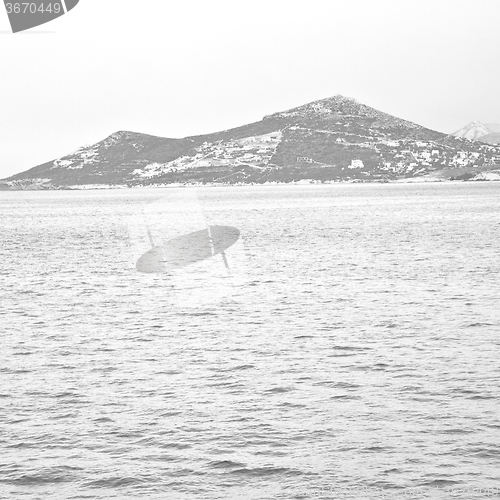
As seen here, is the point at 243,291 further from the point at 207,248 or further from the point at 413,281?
the point at 207,248

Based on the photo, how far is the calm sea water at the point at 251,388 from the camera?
18.3 metres

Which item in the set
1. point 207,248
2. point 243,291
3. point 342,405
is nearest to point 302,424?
point 342,405

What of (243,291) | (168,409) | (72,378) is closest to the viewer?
(168,409)

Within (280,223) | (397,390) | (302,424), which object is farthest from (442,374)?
(280,223)

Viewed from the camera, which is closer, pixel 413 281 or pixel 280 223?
pixel 413 281

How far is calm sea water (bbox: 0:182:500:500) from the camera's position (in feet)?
59.9

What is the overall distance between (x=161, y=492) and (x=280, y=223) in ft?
397

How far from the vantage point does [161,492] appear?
57.0ft

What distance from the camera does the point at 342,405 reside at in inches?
926

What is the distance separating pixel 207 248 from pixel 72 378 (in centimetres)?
5941

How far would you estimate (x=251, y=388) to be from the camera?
25.5 meters

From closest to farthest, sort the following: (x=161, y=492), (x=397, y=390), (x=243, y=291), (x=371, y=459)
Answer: (x=161, y=492), (x=371, y=459), (x=397, y=390), (x=243, y=291)

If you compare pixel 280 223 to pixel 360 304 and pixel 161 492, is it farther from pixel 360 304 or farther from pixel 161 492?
pixel 161 492

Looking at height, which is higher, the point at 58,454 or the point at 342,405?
the point at 58,454
